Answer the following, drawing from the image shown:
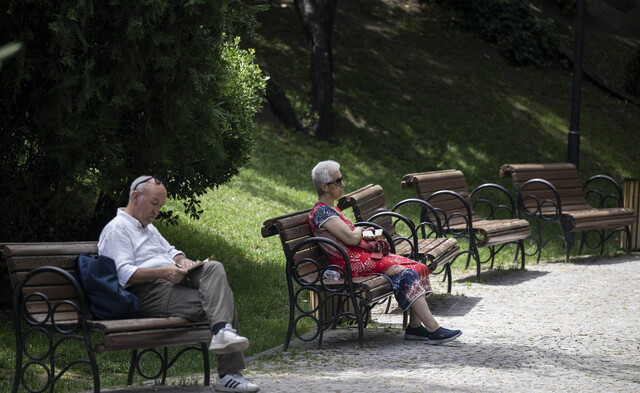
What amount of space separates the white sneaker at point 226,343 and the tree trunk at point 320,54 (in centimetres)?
1135

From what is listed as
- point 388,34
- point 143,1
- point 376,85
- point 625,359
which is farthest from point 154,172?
point 388,34

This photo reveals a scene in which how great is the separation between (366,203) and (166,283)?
132 inches

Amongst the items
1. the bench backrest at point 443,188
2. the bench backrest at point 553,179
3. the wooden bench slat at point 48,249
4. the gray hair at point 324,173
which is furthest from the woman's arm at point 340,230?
the bench backrest at point 553,179

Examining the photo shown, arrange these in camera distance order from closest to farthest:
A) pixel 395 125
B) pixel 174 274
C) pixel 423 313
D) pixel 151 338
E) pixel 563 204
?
pixel 151 338, pixel 174 274, pixel 423 313, pixel 563 204, pixel 395 125

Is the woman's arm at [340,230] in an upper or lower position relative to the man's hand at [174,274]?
upper

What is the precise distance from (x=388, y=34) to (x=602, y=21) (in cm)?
765

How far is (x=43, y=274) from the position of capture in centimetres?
488

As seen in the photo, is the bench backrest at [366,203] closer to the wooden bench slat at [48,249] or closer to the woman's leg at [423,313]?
the woman's leg at [423,313]

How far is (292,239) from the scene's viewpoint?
6.47m

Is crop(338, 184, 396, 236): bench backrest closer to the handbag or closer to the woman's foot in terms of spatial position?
the handbag

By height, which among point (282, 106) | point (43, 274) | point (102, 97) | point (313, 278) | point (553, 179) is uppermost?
point (282, 106)

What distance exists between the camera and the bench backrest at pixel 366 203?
7.85 m

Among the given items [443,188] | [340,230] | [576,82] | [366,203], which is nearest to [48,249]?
[340,230]

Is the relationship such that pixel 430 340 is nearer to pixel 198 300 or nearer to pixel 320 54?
pixel 198 300
